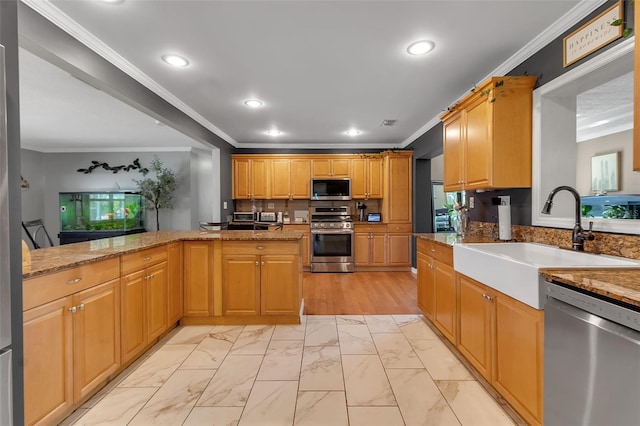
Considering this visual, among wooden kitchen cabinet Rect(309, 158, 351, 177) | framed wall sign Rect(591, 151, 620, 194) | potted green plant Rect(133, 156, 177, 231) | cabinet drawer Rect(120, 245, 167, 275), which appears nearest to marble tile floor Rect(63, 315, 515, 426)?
cabinet drawer Rect(120, 245, 167, 275)

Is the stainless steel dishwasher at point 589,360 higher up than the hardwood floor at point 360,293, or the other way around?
the stainless steel dishwasher at point 589,360

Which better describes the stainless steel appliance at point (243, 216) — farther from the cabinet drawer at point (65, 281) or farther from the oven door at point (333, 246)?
the cabinet drawer at point (65, 281)

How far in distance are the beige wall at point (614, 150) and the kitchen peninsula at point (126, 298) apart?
3.73m

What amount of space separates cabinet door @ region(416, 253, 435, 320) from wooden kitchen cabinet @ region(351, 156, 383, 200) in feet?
8.85

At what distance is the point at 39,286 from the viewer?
1.40 m

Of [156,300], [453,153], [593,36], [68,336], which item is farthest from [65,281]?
[593,36]

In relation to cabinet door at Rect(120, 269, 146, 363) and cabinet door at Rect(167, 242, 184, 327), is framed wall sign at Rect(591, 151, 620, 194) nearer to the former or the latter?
cabinet door at Rect(167, 242, 184, 327)

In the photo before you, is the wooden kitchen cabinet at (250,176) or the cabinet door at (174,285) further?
the wooden kitchen cabinet at (250,176)

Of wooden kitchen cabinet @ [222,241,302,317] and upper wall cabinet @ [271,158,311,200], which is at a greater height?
upper wall cabinet @ [271,158,311,200]

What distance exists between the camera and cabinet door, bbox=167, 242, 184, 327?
2.65 metres

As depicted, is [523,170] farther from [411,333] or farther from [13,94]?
[13,94]

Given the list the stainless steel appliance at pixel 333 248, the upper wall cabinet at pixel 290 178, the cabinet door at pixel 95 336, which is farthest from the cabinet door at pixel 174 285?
the upper wall cabinet at pixel 290 178

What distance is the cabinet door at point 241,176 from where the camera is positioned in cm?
550

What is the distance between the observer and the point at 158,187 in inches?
233
